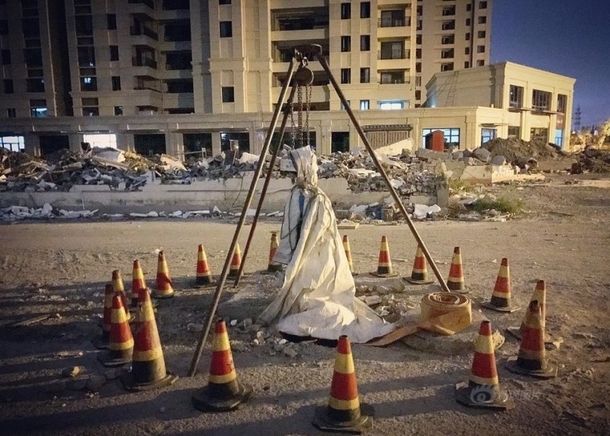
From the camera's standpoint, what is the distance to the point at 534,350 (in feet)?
11.7

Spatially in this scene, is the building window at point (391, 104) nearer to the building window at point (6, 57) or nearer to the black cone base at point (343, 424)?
the building window at point (6, 57)

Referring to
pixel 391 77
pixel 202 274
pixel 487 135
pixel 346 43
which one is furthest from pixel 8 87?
pixel 202 274

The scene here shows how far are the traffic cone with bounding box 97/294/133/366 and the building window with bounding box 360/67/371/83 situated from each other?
41467 mm

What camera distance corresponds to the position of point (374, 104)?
1647 inches

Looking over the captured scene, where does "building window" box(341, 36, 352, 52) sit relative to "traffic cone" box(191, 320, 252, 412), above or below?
above

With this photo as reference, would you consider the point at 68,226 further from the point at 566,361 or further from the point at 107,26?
the point at 107,26

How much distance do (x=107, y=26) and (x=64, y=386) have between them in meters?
48.8

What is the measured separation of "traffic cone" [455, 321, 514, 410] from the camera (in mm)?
3121

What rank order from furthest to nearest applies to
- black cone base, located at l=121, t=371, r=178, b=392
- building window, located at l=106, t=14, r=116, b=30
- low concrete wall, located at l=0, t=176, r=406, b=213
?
1. building window, located at l=106, t=14, r=116, b=30
2. low concrete wall, located at l=0, t=176, r=406, b=213
3. black cone base, located at l=121, t=371, r=178, b=392

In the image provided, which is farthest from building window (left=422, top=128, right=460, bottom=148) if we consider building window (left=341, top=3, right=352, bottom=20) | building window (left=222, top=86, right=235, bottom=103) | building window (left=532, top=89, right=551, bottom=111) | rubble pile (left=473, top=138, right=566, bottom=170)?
building window (left=222, top=86, right=235, bottom=103)

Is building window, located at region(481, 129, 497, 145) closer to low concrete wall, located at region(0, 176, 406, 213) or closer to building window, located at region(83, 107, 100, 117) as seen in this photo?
low concrete wall, located at region(0, 176, 406, 213)

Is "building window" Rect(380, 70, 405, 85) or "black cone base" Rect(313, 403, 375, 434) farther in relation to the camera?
"building window" Rect(380, 70, 405, 85)

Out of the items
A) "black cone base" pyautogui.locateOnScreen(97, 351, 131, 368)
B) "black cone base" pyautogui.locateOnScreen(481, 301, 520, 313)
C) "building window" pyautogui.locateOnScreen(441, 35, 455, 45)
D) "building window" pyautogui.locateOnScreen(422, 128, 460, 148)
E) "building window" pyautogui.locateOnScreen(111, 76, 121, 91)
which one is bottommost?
"black cone base" pyautogui.locateOnScreen(97, 351, 131, 368)

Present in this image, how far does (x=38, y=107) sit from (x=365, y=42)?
3669cm
